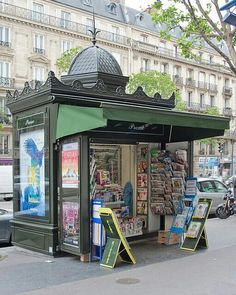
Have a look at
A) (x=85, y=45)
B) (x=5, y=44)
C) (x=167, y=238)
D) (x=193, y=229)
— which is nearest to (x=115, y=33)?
(x=85, y=45)

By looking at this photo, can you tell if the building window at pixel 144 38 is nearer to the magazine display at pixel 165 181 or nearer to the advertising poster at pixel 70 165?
the magazine display at pixel 165 181

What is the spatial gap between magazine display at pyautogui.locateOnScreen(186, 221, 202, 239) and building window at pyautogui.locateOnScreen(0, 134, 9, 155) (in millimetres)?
35472

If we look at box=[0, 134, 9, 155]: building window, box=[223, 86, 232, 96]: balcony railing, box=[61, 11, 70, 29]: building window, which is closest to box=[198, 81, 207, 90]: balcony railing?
box=[223, 86, 232, 96]: balcony railing

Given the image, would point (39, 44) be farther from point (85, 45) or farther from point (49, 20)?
point (85, 45)

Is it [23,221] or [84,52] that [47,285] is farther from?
[84,52]

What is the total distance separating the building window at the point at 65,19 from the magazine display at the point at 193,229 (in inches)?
1584

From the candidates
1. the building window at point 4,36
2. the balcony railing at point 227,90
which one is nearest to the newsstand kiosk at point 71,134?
the building window at point 4,36

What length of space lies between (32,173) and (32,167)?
0.12 meters

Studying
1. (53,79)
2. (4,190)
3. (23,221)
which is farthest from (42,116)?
(4,190)

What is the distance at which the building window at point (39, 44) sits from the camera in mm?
44312

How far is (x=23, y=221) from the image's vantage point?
368 inches

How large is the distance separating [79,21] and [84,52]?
39654 millimetres

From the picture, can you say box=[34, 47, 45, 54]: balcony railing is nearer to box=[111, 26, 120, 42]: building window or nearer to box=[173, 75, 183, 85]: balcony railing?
box=[111, 26, 120, 42]: building window

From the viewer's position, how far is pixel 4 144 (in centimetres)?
4291
